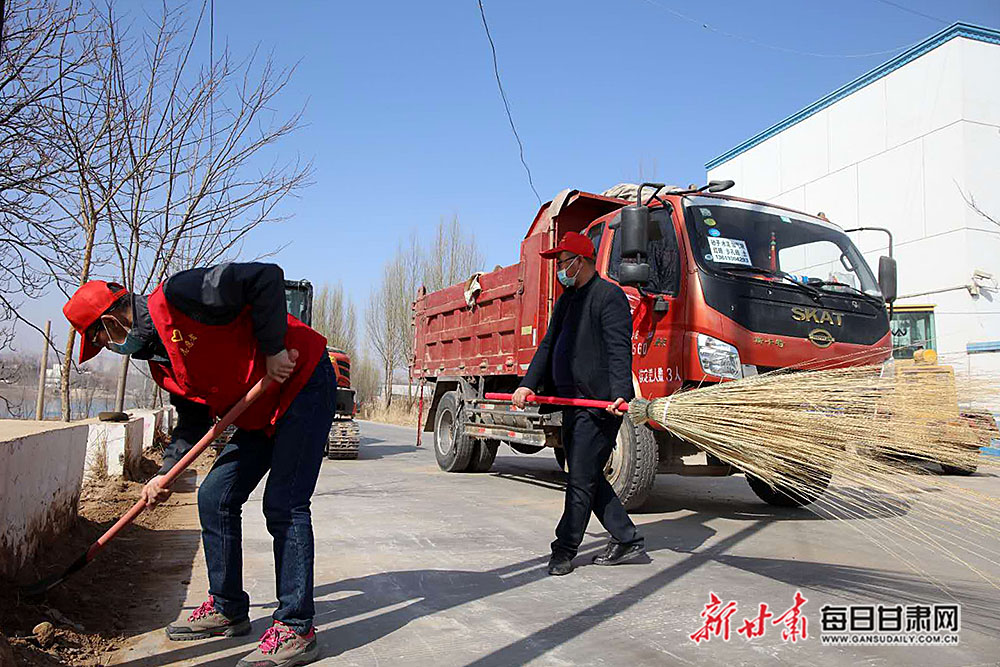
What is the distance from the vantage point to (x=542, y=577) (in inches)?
177

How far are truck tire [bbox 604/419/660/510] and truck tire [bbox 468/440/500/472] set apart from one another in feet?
12.4

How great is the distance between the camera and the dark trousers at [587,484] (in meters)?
4.60

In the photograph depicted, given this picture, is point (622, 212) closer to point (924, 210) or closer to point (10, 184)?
point (10, 184)

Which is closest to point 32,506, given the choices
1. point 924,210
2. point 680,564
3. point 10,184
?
point 10,184

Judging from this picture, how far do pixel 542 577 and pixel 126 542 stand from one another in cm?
282

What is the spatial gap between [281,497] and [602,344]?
93.0 inches

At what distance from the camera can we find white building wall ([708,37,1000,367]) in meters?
19.5

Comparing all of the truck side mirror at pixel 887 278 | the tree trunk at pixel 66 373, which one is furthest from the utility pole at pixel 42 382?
the truck side mirror at pixel 887 278

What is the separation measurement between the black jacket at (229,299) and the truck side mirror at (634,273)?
354 cm

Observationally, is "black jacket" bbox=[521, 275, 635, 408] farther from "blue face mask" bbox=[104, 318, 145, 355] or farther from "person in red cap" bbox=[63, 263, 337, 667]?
"blue face mask" bbox=[104, 318, 145, 355]

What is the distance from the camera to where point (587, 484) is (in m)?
4.66

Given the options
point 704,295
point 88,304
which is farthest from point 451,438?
point 88,304

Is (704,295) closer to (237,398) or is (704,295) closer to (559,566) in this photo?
(559,566)

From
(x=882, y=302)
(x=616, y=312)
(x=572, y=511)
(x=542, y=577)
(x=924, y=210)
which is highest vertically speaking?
(x=924, y=210)
